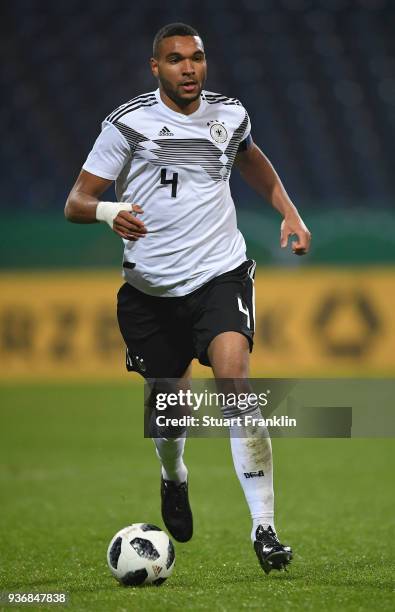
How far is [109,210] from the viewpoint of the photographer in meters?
4.42

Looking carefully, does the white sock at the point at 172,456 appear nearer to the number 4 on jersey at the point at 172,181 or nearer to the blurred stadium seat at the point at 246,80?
the number 4 on jersey at the point at 172,181

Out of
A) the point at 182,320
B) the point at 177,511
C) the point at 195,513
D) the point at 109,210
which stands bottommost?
the point at 195,513

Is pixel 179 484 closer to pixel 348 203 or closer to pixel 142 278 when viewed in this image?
pixel 142 278

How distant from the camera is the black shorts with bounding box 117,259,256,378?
4.71 metres

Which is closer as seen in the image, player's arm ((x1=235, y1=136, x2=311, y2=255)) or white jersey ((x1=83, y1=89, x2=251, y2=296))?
white jersey ((x1=83, y1=89, x2=251, y2=296))

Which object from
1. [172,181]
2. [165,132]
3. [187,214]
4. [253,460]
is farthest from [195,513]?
[165,132]

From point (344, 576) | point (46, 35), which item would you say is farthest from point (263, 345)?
point (344, 576)

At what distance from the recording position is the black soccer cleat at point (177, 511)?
535cm

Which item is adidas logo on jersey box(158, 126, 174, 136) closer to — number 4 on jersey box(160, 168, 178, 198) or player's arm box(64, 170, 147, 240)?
number 4 on jersey box(160, 168, 178, 198)

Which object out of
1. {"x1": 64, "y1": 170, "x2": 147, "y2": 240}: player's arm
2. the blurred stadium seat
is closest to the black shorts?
{"x1": 64, "y1": 170, "x2": 147, "y2": 240}: player's arm

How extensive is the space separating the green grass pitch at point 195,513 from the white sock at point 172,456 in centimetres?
38

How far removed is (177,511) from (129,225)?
1.67 m

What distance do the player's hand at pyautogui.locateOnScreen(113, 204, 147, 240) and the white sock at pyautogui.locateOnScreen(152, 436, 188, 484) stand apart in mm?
1278

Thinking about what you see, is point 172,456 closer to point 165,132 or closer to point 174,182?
point 174,182
